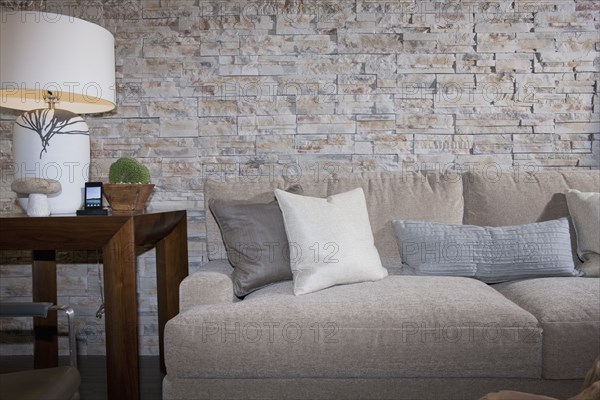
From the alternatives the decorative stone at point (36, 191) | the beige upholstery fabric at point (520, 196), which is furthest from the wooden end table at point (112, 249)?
the beige upholstery fabric at point (520, 196)

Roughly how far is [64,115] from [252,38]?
103 centimetres

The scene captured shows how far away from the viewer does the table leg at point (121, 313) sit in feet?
4.92

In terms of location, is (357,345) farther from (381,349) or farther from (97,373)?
(97,373)

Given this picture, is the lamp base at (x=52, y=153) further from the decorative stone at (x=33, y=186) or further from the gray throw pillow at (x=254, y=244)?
the gray throw pillow at (x=254, y=244)

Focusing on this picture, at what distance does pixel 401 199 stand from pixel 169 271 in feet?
3.54

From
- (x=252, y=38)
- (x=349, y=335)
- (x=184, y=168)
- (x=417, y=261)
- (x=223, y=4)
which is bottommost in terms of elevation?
(x=349, y=335)

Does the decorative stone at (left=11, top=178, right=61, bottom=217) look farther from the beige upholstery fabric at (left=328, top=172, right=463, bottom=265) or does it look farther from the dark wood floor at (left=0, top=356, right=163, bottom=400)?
the beige upholstery fabric at (left=328, top=172, right=463, bottom=265)

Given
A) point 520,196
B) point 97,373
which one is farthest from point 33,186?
point 520,196

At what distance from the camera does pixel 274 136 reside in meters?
2.43

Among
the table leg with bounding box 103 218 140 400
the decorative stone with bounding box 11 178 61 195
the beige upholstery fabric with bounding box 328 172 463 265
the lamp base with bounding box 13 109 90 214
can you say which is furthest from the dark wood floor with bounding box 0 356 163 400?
the beige upholstery fabric with bounding box 328 172 463 265

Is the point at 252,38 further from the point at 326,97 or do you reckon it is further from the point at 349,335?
the point at 349,335

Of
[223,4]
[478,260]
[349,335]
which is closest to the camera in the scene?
[349,335]

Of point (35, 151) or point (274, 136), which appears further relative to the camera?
point (274, 136)

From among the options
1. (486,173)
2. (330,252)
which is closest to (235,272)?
(330,252)
